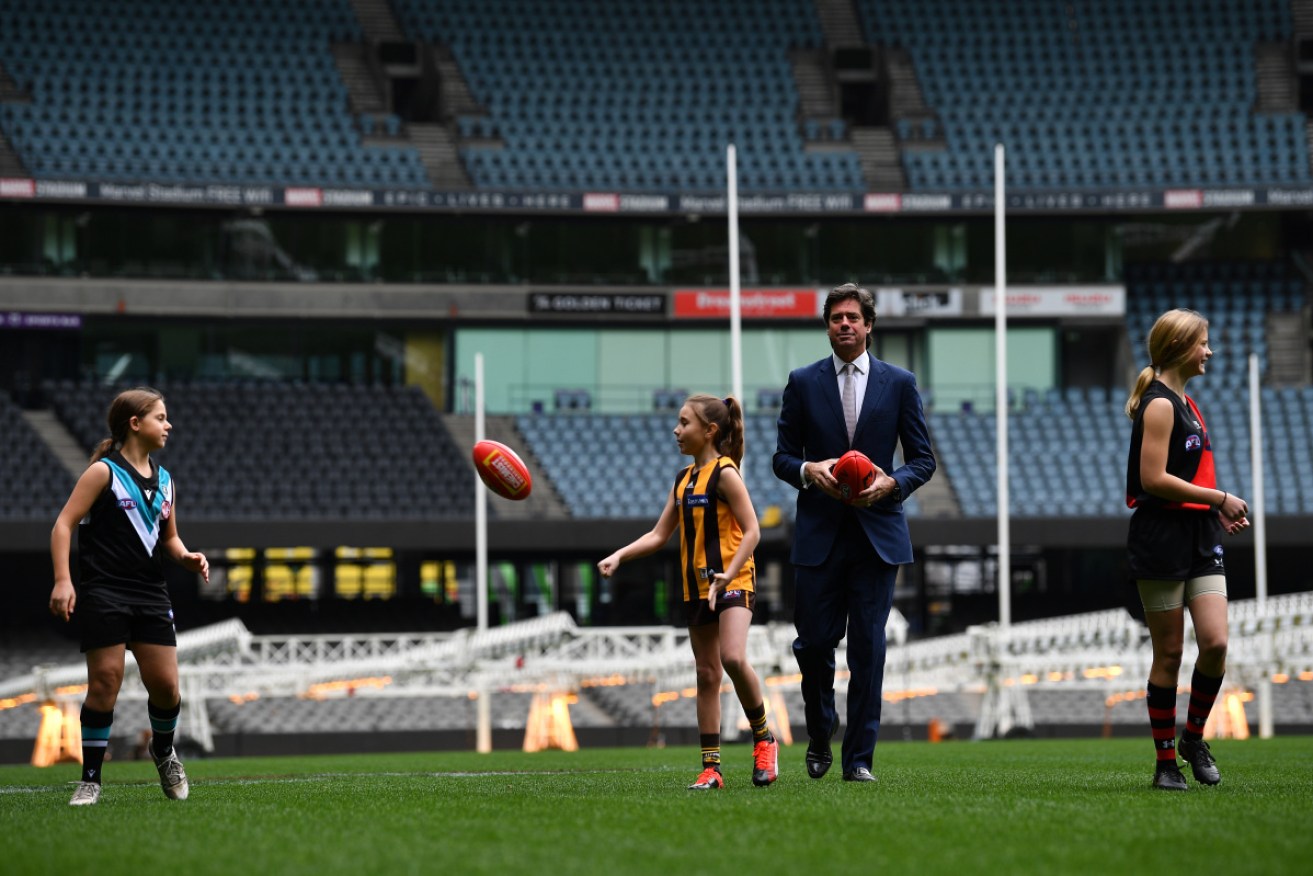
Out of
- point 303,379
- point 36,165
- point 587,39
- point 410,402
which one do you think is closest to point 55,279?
point 36,165

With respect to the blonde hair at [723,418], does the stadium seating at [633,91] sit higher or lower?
higher

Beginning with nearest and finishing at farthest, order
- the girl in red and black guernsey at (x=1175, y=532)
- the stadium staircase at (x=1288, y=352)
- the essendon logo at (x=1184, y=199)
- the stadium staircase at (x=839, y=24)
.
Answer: the girl in red and black guernsey at (x=1175, y=532)
the essendon logo at (x=1184, y=199)
the stadium staircase at (x=1288, y=352)
the stadium staircase at (x=839, y=24)

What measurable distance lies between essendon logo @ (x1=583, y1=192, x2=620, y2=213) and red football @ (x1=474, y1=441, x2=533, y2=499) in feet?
85.4

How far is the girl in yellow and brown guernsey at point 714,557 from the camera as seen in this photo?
759cm

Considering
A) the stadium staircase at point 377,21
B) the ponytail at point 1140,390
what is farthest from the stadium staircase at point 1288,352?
the ponytail at point 1140,390

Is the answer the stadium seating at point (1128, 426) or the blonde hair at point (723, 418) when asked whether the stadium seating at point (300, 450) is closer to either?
the stadium seating at point (1128, 426)

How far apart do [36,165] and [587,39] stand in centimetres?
1268

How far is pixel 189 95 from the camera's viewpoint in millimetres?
37031

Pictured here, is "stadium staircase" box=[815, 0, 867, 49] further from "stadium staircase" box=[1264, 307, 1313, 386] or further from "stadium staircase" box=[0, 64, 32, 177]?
"stadium staircase" box=[0, 64, 32, 177]

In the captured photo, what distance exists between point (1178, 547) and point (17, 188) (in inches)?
1163

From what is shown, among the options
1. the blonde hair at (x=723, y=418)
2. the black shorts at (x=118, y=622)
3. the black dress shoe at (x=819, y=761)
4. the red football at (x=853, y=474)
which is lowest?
the black dress shoe at (x=819, y=761)

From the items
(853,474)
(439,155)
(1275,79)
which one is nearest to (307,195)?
(439,155)

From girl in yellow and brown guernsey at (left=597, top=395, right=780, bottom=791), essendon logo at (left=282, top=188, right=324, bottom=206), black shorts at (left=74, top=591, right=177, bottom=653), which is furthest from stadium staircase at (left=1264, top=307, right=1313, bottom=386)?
black shorts at (left=74, top=591, right=177, bottom=653)

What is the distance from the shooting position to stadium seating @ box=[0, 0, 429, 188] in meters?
35.0
